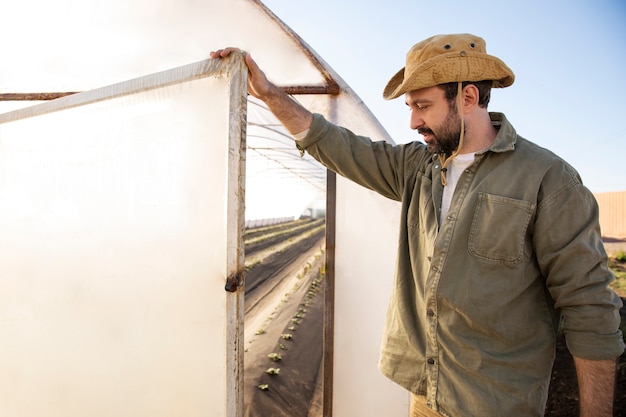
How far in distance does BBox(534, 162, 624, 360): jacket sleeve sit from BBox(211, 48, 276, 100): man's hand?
3.63 ft

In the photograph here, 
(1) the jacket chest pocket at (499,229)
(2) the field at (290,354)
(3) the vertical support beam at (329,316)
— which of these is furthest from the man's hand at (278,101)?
(2) the field at (290,354)

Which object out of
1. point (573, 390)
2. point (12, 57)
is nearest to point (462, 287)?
point (12, 57)

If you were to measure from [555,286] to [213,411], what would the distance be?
128cm

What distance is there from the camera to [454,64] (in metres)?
1.24

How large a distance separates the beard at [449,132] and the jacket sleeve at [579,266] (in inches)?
13.3

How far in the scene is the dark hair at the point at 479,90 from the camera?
4.20 feet

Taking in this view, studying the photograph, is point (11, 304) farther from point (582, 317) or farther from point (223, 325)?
point (582, 317)

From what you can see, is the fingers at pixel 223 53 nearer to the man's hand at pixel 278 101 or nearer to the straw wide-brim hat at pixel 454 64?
the man's hand at pixel 278 101

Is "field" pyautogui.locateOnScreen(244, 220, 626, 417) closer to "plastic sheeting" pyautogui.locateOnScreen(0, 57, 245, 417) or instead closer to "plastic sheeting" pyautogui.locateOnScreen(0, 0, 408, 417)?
"plastic sheeting" pyautogui.locateOnScreen(0, 0, 408, 417)

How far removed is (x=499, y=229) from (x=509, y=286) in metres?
0.20

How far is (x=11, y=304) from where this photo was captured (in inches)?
67.2

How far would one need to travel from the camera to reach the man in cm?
108

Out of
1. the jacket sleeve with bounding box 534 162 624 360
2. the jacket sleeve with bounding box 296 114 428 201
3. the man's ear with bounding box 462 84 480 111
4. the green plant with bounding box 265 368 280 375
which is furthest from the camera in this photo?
the green plant with bounding box 265 368 280 375

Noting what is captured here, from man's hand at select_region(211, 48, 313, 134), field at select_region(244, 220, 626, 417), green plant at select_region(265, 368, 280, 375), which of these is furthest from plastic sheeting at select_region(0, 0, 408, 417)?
green plant at select_region(265, 368, 280, 375)
